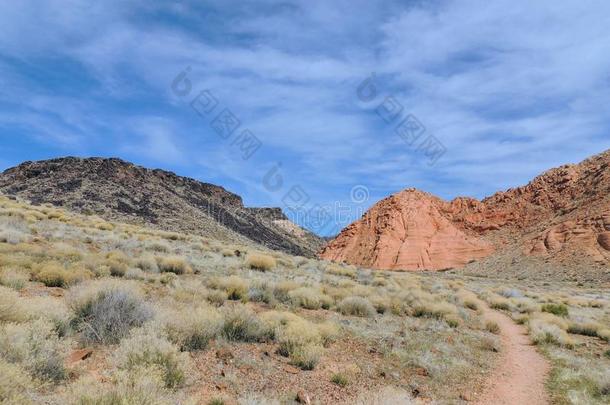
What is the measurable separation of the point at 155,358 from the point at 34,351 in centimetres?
147

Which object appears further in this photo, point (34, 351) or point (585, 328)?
point (585, 328)

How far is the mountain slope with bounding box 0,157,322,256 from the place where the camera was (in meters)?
51.9

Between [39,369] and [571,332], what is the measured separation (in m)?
16.7

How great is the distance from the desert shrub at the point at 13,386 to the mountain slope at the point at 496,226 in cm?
6253

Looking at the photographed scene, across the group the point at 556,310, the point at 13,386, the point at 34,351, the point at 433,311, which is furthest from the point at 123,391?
the point at 556,310

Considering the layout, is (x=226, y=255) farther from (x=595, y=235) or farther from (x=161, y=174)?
(x=161, y=174)

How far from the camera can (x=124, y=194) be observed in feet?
190

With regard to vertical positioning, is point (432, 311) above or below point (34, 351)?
above

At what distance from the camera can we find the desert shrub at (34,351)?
5.20 meters

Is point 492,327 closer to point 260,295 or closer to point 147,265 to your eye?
point 260,295

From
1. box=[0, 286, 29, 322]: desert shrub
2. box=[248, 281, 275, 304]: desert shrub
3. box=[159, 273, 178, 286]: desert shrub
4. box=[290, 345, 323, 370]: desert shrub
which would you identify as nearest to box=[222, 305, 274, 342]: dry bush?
box=[290, 345, 323, 370]: desert shrub

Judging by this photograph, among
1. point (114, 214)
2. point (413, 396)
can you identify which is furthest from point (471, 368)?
point (114, 214)

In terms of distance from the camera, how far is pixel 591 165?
74750mm

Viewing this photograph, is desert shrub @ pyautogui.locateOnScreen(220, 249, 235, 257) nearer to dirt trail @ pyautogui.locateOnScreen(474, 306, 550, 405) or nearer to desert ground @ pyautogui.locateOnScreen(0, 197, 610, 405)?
desert ground @ pyautogui.locateOnScreen(0, 197, 610, 405)
